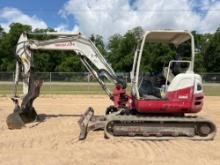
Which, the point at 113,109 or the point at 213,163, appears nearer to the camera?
the point at 213,163

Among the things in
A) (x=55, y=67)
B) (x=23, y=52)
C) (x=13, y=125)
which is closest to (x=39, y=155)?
(x=13, y=125)

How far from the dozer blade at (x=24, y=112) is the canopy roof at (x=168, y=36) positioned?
4151 millimetres

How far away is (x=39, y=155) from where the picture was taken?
10.5 meters

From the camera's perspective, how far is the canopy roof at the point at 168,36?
1310cm

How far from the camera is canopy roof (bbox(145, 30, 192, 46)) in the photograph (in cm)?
1310

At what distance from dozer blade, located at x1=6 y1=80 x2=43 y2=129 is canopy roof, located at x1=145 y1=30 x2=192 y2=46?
163 inches

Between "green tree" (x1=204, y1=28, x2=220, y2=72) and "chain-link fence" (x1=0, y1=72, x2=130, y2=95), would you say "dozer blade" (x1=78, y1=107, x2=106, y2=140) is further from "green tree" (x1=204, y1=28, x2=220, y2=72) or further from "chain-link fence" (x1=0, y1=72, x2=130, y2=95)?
"green tree" (x1=204, y1=28, x2=220, y2=72)

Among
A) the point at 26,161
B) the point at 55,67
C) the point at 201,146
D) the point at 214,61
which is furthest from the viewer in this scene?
the point at 214,61

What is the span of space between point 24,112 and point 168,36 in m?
5.40

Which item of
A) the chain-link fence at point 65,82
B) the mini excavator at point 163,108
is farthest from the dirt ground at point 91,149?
the chain-link fence at point 65,82

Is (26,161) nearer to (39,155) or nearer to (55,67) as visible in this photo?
(39,155)

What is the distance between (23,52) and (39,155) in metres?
5.52

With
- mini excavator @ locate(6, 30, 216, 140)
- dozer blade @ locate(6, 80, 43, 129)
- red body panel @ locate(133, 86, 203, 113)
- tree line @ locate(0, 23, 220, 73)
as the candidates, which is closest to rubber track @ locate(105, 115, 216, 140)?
mini excavator @ locate(6, 30, 216, 140)

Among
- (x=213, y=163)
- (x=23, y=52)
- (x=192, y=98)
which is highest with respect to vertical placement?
(x=23, y=52)
